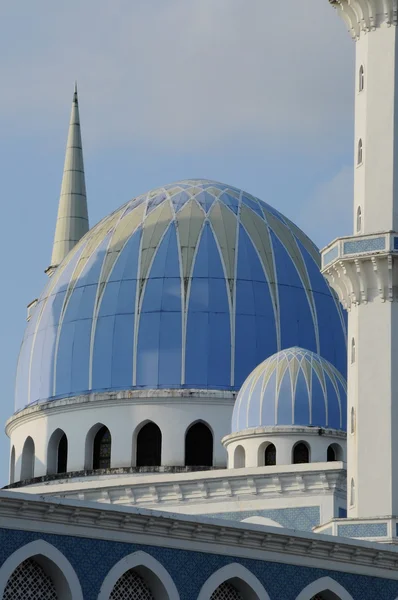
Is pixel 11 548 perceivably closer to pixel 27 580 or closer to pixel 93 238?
pixel 27 580

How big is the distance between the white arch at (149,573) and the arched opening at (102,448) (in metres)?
17.3

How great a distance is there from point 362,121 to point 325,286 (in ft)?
39.1

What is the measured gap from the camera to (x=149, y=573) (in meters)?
28.8

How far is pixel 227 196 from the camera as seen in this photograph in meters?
48.9

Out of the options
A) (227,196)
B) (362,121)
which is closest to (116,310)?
(227,196)

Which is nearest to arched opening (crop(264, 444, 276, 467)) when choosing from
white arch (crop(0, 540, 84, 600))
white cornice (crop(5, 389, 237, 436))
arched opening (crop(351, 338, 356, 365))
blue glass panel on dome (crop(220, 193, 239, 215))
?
white cornice (crop(5, 389, 237, 436))

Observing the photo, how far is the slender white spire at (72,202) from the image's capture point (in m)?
56.0

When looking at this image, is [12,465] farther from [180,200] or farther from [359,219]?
[359,219]

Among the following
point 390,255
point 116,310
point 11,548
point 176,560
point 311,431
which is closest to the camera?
point 11,548

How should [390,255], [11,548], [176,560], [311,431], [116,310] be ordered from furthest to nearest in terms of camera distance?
1. [116,310]
2. [311,431]
3. [390,255]
4. [176,560]
5. [11,548]

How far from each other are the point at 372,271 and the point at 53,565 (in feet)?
33.5

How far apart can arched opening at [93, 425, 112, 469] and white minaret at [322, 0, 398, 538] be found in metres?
11.2

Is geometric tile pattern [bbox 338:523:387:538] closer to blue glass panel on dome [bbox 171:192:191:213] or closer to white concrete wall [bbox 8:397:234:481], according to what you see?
white concrete wall [bbox 8:397:234:481]

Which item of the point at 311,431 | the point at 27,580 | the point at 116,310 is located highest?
the point at 116,310
